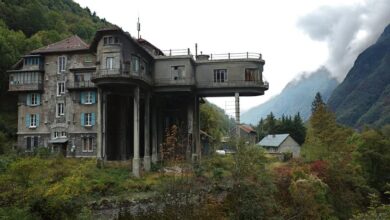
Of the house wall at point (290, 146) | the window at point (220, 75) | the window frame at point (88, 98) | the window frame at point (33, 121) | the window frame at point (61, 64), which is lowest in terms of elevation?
the house wall at point (290, 146)

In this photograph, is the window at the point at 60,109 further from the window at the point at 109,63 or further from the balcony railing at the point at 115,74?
the window at the point at 109,63

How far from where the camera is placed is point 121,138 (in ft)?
157

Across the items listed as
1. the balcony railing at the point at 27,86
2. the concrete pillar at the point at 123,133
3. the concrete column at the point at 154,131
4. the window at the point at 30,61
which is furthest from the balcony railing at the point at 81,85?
the concrete column at the point at 154,131

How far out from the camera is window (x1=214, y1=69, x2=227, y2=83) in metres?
47.2

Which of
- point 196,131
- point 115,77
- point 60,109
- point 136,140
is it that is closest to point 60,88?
point 60,109

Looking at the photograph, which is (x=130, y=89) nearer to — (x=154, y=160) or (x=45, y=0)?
(x=154, y=160)

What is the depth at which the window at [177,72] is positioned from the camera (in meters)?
45.8

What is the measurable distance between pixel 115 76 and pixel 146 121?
756cm

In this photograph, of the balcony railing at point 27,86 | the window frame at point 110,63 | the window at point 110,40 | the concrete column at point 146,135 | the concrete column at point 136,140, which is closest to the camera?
the window frame at point 110,63

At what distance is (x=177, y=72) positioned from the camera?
151 ft

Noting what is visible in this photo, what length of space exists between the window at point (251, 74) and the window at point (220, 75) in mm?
2623

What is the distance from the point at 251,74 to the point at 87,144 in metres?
21.1

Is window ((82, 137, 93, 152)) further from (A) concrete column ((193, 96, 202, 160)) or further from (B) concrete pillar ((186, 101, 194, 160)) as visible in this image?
(A) concrete column ((193, 96, 202, 160))

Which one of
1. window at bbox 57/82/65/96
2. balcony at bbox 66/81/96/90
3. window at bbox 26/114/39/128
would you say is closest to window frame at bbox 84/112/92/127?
balcony at bbox 66/81/96/90
